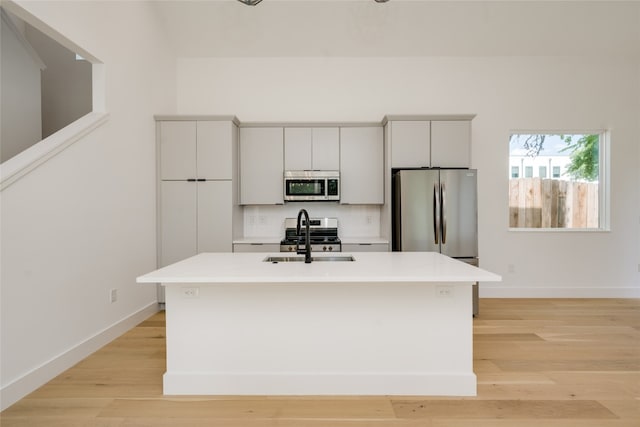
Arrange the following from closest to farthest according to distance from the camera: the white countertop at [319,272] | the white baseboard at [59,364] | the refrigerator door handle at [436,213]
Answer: the white countertop at [319,272]
the white baseboard at [59,364]
the refrigerator door handle at [436,213]

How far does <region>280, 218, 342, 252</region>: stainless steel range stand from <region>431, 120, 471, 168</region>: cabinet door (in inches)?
60.0

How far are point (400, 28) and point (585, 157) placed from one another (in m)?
3.17

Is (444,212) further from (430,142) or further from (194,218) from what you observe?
(194,218)

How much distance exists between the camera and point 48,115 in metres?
4.59

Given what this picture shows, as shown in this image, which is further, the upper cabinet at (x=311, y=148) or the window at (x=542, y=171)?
the window at (x=542, y=171)

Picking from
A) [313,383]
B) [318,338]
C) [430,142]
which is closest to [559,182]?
[430,142]

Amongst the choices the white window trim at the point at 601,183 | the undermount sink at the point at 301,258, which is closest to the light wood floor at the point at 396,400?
the undermount sink at the point at 301,258

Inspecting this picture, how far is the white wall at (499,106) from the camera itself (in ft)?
15.6

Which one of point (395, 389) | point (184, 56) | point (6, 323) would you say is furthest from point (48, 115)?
point (395, 389)

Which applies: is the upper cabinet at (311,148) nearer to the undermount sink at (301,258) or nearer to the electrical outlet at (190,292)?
the undermount sink at (301,258)

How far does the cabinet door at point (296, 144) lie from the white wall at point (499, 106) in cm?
40

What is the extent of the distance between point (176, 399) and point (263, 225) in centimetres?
284

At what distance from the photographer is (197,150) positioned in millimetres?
A: 4195

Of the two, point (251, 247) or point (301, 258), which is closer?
point (301, 258)
